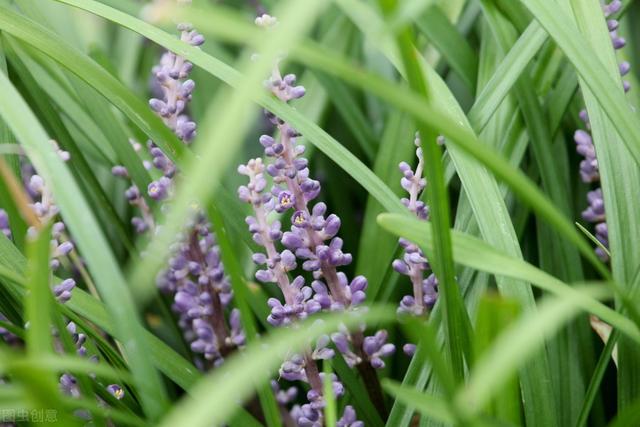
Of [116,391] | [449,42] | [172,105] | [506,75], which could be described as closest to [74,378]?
[116,391]

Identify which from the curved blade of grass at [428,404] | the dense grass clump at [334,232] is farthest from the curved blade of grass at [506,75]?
the curved blade of grass at [428,404]

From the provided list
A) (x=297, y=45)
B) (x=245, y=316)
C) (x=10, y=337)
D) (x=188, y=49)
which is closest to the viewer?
(x=297, y=45)

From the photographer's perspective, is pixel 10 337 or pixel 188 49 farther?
pixel 10 337

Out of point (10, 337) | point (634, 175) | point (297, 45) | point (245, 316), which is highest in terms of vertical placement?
point (297, 45)

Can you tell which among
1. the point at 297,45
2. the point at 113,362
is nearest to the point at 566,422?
the point at 113,362

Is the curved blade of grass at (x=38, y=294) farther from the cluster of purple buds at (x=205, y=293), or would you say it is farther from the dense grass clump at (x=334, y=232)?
the cluster of purple buds at (x=205, y=293)

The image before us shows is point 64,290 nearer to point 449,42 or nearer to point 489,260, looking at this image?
point 489,260

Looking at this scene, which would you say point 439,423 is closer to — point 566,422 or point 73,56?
point 566,422

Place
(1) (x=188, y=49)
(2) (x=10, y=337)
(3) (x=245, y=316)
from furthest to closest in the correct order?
(2) (x=10, y=337) → (1) (x=188, y=49) → (3) (x=245, y=316)
